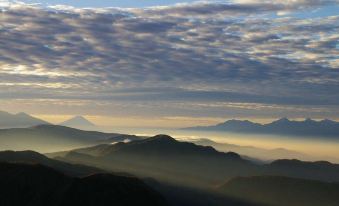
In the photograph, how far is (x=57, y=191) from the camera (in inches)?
7771

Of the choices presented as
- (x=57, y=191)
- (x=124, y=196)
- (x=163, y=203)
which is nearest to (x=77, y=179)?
(x=57, y=191)

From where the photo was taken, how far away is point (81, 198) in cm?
18862

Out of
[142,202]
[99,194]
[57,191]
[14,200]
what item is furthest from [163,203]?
[14,200]

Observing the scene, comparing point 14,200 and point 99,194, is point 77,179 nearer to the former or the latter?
point 99,194

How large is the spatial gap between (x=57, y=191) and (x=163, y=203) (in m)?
44.1

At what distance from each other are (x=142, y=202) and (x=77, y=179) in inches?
1177

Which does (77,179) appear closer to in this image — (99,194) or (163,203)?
(99,194)

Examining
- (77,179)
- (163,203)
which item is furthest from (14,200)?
(163,203)

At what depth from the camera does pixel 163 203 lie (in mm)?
197250

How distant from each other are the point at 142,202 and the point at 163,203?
407 inches

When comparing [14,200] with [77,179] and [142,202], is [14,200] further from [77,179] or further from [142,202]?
[142,202]

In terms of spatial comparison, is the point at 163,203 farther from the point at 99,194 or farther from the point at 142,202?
the point at 99,194

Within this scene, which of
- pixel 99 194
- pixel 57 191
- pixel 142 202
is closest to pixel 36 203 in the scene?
pixel 57 191

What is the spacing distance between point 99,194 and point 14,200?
37019mm
